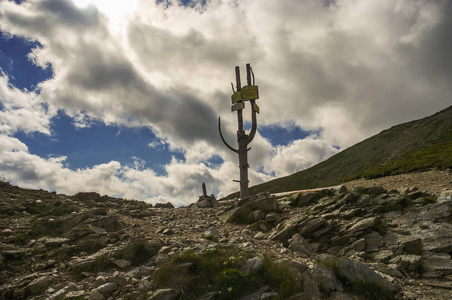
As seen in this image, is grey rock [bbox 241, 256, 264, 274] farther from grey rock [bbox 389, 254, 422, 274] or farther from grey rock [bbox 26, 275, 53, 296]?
grey rock [bbox 26, 275, 53, 296]

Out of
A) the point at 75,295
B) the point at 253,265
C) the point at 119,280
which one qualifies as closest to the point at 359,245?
the point at 253,265

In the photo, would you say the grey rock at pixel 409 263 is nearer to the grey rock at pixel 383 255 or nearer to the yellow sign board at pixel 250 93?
the grey rock at pixel 383 255

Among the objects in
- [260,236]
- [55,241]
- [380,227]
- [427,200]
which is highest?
[427,200]

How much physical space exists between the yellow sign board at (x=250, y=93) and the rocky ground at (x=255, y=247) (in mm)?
10633

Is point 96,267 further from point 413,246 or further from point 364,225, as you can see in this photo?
point 413,246

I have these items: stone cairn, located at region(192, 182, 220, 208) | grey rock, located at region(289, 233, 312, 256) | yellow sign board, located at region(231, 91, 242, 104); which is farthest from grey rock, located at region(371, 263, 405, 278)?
yellow sign board, located at region(231, 91, 242, 104)

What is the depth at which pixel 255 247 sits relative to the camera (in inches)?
444

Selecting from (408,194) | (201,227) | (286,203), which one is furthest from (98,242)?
(408,194)

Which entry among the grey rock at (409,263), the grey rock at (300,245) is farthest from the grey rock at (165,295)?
the grey rock at (409,263)

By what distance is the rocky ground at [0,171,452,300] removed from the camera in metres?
7.99

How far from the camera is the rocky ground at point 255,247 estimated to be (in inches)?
315

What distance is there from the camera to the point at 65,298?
7438mm

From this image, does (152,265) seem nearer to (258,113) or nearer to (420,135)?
(258,113)

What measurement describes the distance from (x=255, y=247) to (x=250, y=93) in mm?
16304
